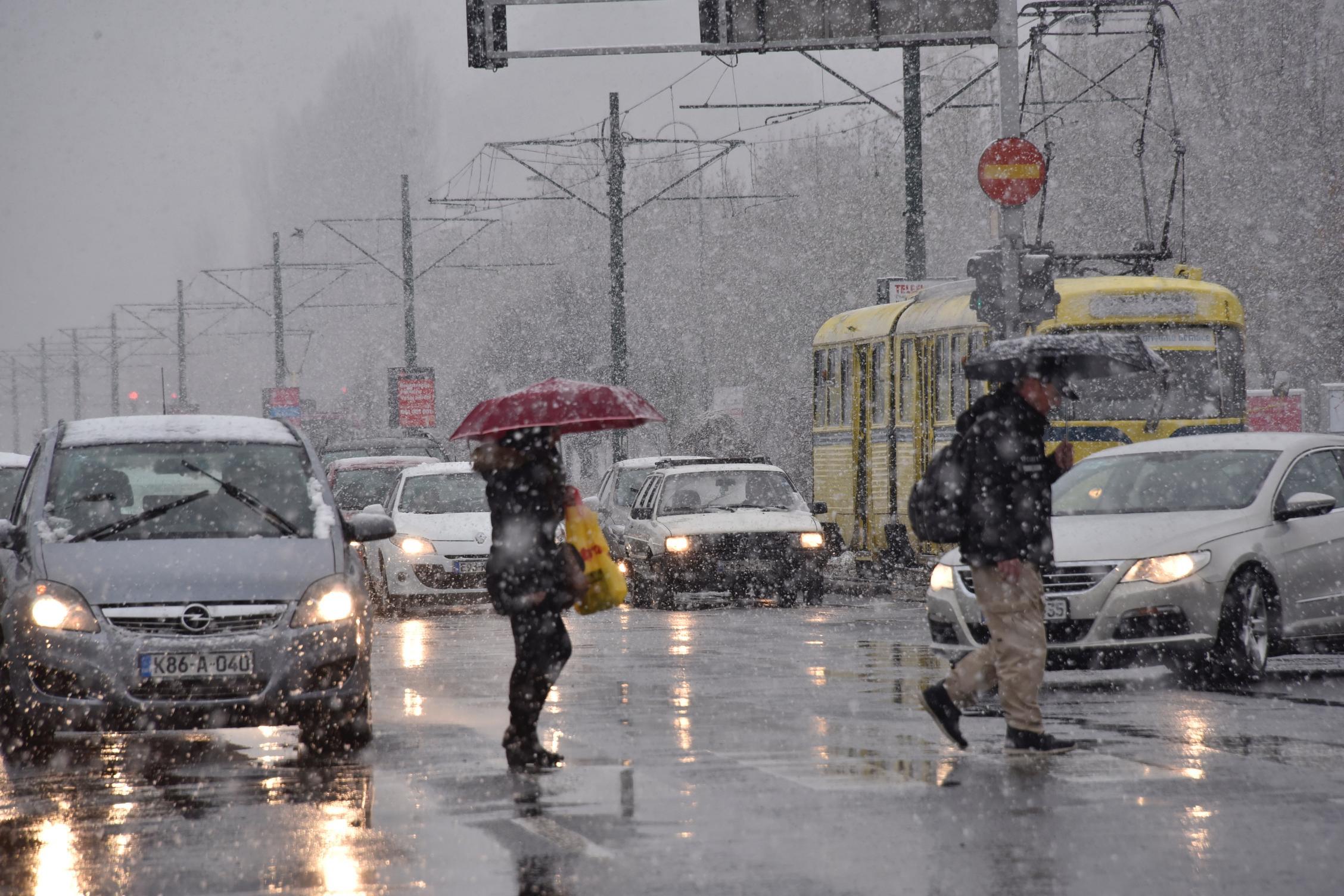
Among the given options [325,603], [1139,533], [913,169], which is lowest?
[325,603]

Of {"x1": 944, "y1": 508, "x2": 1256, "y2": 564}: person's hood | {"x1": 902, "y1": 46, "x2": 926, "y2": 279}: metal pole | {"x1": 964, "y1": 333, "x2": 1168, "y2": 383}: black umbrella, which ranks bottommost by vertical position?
A: {"x1": 944, "y1": 508, "x2": 1256, "y2": 564}: person's hood

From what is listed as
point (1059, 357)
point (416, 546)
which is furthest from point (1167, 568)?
point (416, 546)

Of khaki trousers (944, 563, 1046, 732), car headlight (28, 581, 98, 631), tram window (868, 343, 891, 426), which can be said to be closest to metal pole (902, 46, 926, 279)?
tram window (868, 343, 891, 426)

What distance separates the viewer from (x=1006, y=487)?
8.84 meters

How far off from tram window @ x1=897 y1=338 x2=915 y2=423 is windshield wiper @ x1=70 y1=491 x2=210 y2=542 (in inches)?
589

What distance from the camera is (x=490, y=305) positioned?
108812 mm

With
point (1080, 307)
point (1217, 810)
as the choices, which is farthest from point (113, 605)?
point (1080, 307)

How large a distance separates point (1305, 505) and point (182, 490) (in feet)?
20.4

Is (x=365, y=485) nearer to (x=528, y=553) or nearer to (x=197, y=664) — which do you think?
(x=197, y=664)

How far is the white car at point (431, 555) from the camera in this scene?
21.0 meters

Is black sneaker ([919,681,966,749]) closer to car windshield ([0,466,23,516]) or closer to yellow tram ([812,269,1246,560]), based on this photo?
car windshield ([0,466,23,516])

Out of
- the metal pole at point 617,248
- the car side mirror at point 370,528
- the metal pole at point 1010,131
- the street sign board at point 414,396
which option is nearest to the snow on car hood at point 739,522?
the metal pole at point 1010,131

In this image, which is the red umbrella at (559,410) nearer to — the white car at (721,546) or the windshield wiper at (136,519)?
the windshield wiper at (136,519)

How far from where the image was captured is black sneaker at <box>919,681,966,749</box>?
29.5 feet
